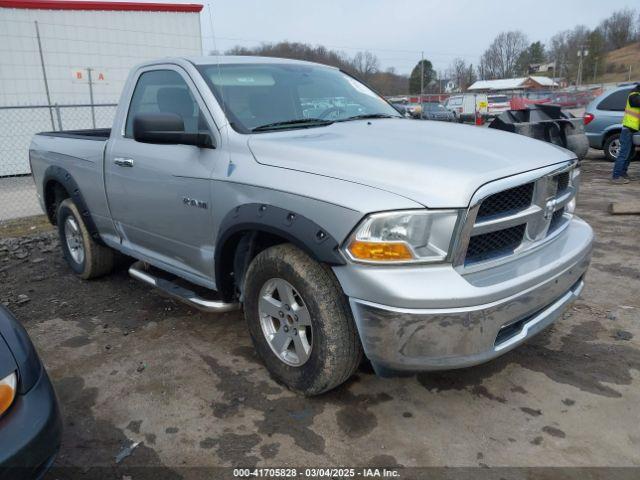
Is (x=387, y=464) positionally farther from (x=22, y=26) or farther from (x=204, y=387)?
(x=22, y=26)

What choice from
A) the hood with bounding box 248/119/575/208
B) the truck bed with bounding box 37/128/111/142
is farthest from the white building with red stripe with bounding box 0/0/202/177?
the hood with bounding box 248/119/575/208

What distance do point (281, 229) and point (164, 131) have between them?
3.21 feet

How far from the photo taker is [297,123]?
3.29m

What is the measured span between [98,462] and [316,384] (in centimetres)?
112

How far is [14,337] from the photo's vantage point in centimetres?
217

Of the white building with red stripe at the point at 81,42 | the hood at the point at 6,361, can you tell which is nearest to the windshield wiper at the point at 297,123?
the hood at the point at 6,361

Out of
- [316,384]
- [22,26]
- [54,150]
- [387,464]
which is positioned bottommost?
[387,464]

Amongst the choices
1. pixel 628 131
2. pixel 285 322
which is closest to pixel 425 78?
pixel 628 131

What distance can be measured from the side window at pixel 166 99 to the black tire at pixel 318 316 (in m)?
1.05

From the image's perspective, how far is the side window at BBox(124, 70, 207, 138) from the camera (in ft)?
11.1

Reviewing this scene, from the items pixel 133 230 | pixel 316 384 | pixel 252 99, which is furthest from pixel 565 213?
pixel 133 230

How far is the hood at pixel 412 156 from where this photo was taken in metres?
2.32

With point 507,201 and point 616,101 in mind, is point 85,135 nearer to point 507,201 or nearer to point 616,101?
point 507,201

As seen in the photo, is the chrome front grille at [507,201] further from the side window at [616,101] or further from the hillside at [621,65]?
the hillside at [621,65]
